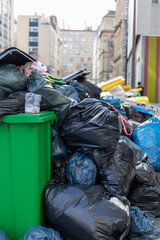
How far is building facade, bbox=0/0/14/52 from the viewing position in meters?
56.1

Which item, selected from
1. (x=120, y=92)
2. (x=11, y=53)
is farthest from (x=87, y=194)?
(x=120, y=92)

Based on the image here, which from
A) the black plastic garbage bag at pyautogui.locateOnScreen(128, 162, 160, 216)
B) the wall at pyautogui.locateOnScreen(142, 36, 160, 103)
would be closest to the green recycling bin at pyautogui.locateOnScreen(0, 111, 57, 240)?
the black plastic garbage bag at pyautogui.locateOnScreen(128, 162, 160, 216)

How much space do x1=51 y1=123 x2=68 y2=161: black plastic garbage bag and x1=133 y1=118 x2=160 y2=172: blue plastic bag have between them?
1.20 metres

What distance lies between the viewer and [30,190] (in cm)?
193

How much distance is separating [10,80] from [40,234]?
1133 millimetres

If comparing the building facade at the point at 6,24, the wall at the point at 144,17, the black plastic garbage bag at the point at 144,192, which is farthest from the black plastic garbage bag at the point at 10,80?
the building facade at the point at 6,24

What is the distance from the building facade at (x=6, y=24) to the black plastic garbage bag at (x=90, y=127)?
56379 millimetres

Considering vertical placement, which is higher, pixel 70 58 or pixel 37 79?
pixel 70 58

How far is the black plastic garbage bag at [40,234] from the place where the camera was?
1824 mm

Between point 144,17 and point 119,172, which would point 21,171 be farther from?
point 144,17

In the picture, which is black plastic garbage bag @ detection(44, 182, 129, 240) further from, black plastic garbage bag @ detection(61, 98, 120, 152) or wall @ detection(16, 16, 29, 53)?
wall @ detection(16, 16, 29, 53)

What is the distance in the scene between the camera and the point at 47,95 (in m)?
2.09

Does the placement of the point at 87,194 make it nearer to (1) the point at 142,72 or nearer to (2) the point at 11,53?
(2) the point at 11,53

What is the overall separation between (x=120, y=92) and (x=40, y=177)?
11.9ft
